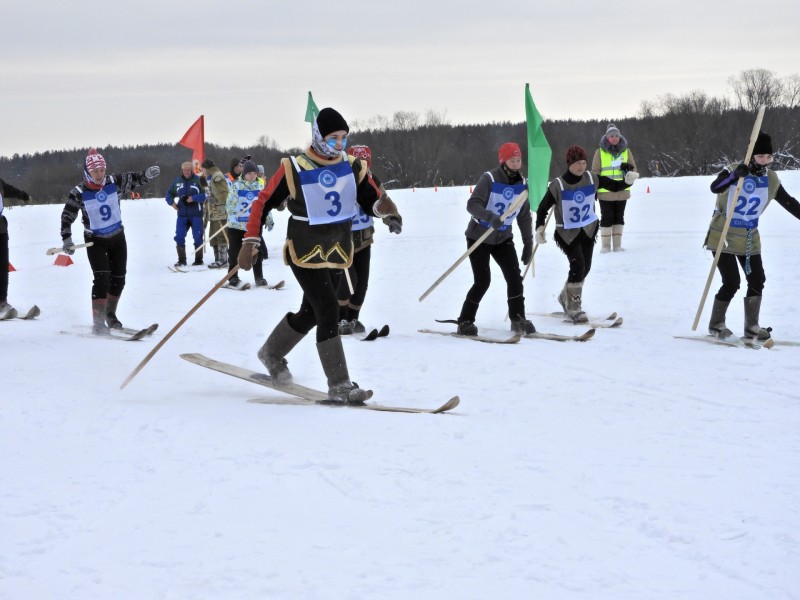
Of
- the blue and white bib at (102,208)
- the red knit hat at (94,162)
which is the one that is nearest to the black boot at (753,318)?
the blue and white bib at (102,208)

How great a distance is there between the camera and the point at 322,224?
18.5 ft

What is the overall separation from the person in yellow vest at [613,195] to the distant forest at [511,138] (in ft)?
121

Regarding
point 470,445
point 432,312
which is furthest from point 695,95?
point 470,445

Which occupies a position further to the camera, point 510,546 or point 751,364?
point 751,364

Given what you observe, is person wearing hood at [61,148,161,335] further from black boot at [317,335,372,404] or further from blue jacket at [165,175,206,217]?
blue jacket at [165,175,206,217]

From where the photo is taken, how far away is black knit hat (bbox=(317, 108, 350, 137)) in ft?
18.0

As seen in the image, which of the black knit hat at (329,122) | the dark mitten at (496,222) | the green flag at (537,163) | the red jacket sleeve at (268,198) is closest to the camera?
the black knit hat at (329,122)

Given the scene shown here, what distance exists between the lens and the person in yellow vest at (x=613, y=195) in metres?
13.9

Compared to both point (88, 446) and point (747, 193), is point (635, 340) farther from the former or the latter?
point (88, 446)

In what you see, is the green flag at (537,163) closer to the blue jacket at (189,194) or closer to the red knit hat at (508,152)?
the red knit hat at (508,152)

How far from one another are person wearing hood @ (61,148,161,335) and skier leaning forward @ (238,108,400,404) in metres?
3.46

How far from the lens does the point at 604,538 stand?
3.51m

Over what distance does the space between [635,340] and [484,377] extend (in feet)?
7.32

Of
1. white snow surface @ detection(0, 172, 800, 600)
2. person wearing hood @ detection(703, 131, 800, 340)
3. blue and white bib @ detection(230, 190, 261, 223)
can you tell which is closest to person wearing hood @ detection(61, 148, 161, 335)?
white snow surface @ detection(0, 172, 800, 600)
